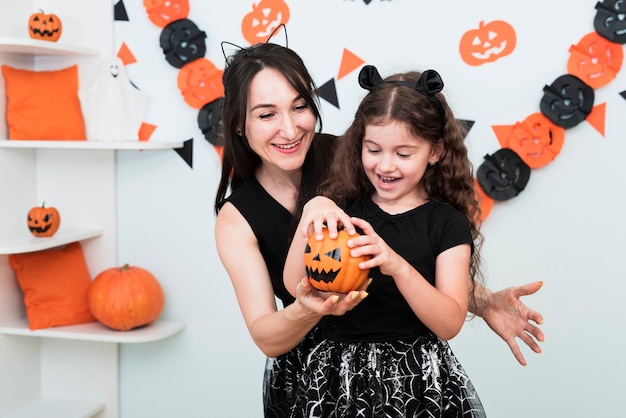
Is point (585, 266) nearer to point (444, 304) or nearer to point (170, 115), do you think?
point (444, 304)

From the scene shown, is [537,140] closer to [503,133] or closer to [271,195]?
[503,133]

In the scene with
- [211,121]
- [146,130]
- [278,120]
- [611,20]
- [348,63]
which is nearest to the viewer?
[278,120]

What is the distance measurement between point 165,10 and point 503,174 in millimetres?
1384

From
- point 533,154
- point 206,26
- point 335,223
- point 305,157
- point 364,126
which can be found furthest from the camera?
point 206,26

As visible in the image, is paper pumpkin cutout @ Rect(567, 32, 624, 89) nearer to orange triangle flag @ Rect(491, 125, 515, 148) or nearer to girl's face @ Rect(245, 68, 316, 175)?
orange triangle flag @ Rect(491, 125, 515, 148)

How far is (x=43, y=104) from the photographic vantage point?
2820mm

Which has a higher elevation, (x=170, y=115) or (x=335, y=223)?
(x=170, y=115)

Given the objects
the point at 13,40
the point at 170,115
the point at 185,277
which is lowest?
the point at 185,277

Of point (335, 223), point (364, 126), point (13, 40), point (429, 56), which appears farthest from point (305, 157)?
point (13, 40)

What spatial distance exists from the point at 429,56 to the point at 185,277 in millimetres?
1255

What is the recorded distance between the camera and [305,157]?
175cm

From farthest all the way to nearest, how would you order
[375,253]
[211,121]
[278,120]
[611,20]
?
1. [211,121]
2. [611,20]
3. [278,120]
4. [375,253]

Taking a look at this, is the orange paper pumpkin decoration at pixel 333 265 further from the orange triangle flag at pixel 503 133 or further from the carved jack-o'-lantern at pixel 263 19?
the carved jack-o'-lantern at pixel 263 19

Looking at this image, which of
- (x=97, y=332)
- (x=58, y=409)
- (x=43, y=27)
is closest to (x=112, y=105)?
(x=43, y=27)
